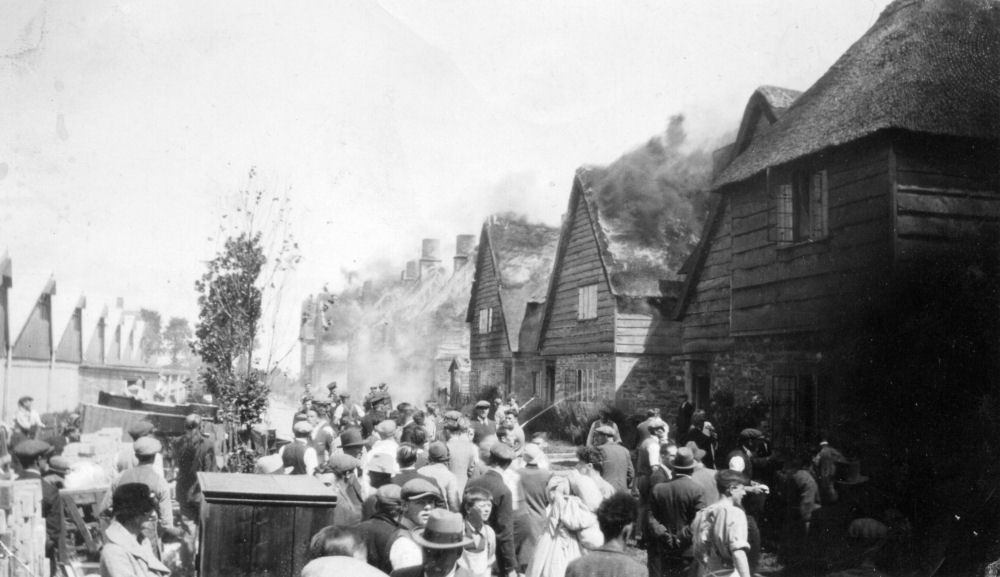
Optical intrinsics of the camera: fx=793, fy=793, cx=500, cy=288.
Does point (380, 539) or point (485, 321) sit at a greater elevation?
point (485, 321)

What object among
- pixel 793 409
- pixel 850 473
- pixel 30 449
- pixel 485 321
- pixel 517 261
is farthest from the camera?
pixel 485 321

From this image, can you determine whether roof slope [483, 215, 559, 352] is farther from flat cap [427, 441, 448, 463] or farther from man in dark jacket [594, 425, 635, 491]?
flat cap [427, 441, 448, 463]

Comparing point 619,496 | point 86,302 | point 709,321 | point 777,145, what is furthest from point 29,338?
point 619,496

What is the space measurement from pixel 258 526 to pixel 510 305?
26560mm

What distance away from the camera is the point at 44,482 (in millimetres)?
7777

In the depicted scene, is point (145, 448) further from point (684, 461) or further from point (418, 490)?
point (684, 461)

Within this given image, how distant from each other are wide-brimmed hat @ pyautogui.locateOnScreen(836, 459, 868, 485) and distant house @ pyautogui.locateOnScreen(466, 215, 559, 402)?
17.3 meters

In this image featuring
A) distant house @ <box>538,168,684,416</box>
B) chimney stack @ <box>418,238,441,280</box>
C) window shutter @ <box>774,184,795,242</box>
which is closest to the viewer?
window shutter @ <box>774,184,795,242</box>

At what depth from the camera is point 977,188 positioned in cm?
1156

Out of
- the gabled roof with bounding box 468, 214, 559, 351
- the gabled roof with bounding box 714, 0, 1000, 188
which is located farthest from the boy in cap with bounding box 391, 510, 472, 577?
the gabled roof with bounding box 468, 214, 559, 351

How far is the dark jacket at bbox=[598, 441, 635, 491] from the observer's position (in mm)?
9664

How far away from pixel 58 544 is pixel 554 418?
63.1 ft

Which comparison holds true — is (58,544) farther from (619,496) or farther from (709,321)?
(709,321)

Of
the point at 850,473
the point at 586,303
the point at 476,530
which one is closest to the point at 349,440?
the point at 476,530
